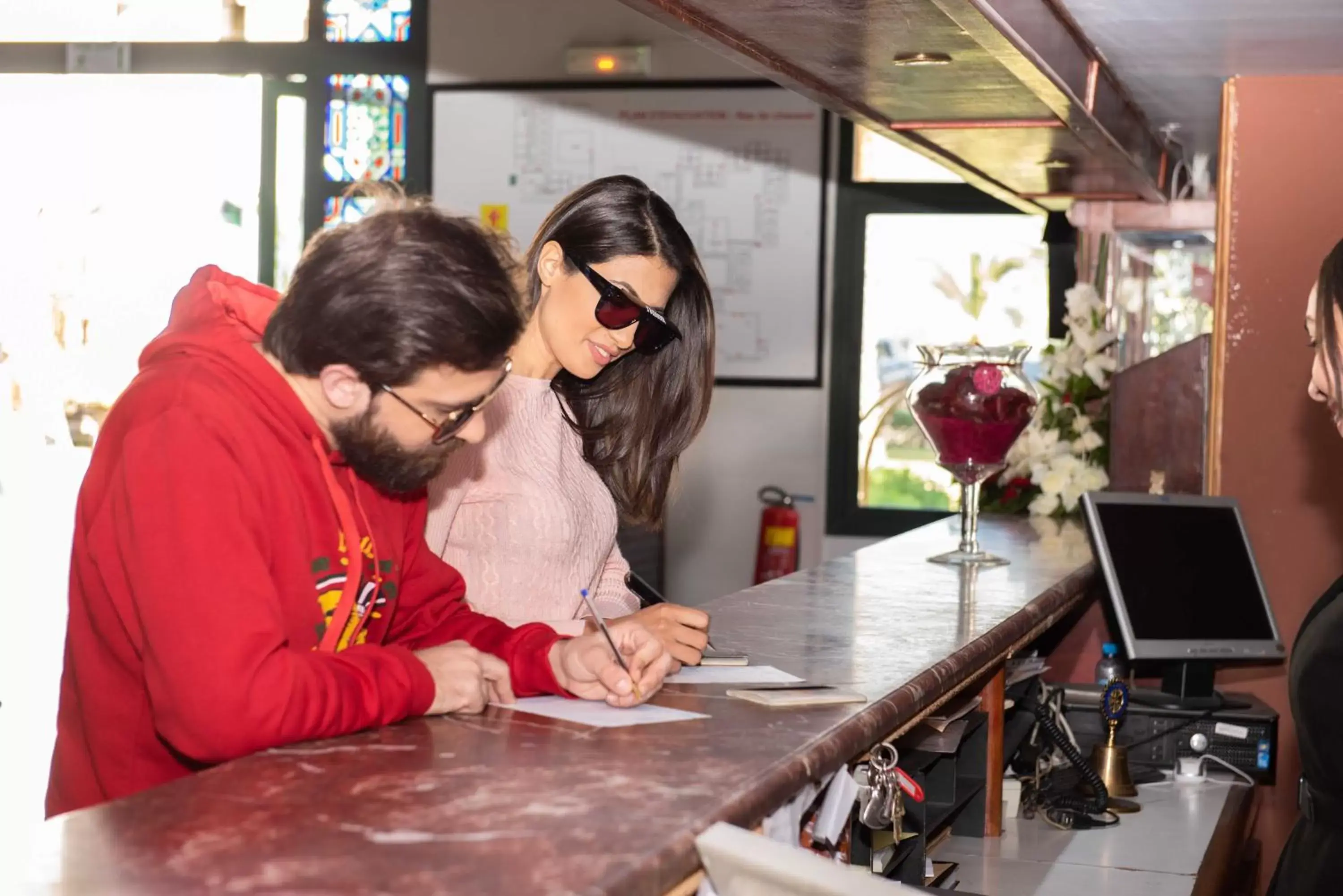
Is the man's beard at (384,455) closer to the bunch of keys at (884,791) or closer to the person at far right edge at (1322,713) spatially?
the bunch of keys at (884,791)

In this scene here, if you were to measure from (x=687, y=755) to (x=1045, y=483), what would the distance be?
2.97 metres

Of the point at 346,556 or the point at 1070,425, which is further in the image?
the point at 1070,425

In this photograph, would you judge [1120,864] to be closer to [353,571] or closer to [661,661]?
[661,661]

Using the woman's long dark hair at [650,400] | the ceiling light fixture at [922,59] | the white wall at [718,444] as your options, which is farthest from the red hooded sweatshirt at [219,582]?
the white wall at [718,444]

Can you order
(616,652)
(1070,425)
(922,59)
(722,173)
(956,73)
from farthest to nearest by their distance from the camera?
(722,173), (1070,425), (956,73), (922,59), (616,652)

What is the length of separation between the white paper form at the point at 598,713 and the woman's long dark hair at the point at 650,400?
2.50 ft

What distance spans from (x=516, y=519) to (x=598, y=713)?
618 mm

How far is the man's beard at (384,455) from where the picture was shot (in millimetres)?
1660

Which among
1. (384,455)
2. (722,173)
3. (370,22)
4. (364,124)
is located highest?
(370,22)

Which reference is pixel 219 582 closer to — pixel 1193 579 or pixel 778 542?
pixel 1193 579

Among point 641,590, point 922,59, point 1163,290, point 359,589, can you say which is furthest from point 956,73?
point 1163,290

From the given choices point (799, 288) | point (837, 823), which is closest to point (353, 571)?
point (837, 823)

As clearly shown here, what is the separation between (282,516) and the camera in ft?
5.21

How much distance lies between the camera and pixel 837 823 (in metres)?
1.65
